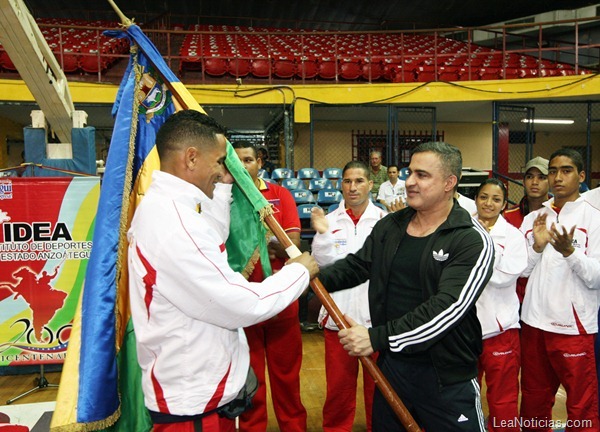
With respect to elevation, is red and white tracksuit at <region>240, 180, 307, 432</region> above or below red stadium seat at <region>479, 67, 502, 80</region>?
below

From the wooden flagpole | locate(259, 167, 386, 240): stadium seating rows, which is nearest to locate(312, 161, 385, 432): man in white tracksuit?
the wooden flagpole

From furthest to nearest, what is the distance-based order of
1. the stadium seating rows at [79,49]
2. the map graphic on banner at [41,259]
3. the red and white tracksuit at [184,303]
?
the stadium seating rows at [79,49] < the map graphic on banner at [41,259] < the red and white tracksuit at [184,303]

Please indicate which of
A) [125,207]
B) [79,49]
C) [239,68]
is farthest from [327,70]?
[125,207]

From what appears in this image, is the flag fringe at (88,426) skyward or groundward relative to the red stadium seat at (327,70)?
groundward

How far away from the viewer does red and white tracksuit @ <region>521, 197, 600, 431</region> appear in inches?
115

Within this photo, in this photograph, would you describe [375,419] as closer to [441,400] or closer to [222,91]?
[441,400]

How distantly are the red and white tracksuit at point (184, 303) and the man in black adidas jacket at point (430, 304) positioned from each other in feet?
2.06

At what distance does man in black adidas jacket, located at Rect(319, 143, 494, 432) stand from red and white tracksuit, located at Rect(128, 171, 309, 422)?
2.06 ft

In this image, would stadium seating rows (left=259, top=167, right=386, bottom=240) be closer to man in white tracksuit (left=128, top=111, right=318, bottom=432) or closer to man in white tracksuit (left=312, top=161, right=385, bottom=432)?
man in white tracksuit (left=312, top=161, right=385, bottom=432)

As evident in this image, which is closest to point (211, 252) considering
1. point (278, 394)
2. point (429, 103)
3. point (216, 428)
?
point (216, 428)

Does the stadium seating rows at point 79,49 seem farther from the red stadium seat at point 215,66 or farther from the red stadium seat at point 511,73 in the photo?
the red stadium seat at point 511,73

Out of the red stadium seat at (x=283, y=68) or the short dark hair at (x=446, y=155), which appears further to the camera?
the red stadium seat at (x=283, y=68)

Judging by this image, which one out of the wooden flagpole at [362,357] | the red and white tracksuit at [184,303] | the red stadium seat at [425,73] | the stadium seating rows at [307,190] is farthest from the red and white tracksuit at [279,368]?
the red stadium seat at [425,73]

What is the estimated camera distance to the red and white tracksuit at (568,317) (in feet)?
9.61
